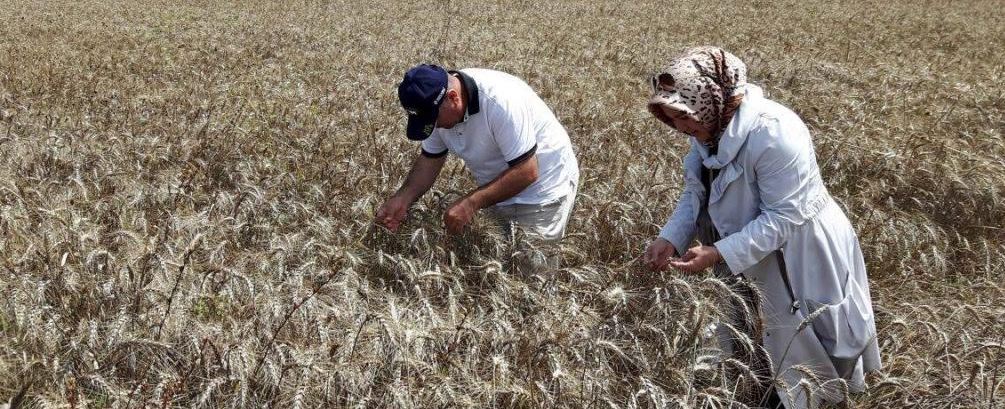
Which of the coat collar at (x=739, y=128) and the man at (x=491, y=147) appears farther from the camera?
the man at (x=491, y=147)

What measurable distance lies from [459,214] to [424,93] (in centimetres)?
61

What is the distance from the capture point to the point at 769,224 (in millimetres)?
2414

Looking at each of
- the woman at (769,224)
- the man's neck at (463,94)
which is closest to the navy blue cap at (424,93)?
the man's neck at (463,94)

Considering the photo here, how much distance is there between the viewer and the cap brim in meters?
3.09

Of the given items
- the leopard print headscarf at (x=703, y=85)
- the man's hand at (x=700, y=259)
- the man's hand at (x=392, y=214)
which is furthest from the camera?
the man's hand at (x=392, y=214)

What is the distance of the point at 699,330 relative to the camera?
2605mm

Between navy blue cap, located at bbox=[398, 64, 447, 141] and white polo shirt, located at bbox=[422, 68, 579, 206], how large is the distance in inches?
8.7

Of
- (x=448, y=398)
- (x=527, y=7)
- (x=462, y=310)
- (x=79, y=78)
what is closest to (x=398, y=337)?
(x=448, y=398)

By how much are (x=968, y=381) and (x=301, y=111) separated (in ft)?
17.6

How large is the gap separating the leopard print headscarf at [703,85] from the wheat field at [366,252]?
2.60 feet

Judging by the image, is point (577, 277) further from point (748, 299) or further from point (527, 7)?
point (527, 7)

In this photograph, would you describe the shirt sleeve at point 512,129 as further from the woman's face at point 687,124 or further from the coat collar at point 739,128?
the coat collar at point 739,128

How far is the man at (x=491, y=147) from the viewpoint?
311 cm

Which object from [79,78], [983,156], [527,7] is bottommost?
[527,7]
